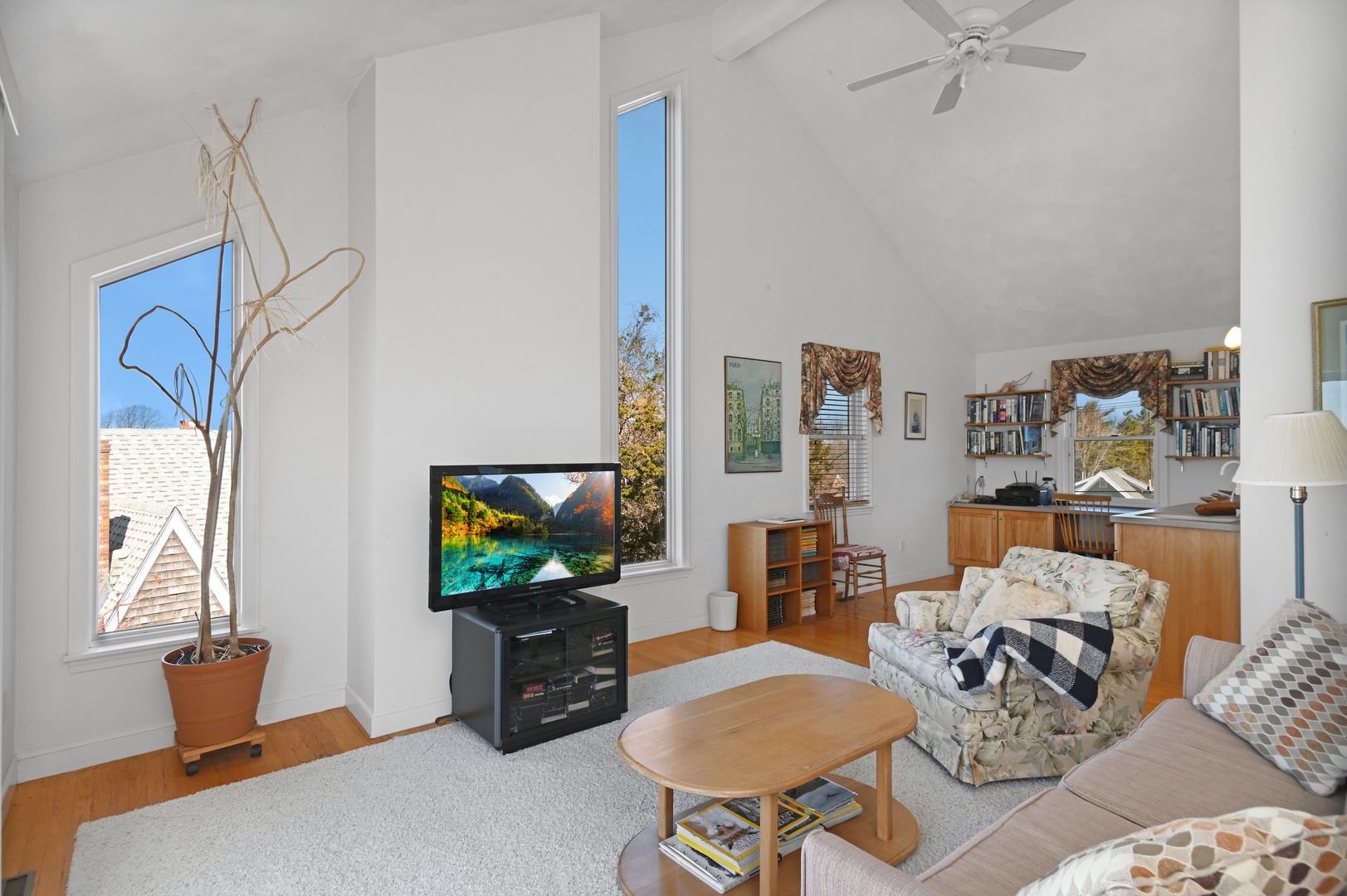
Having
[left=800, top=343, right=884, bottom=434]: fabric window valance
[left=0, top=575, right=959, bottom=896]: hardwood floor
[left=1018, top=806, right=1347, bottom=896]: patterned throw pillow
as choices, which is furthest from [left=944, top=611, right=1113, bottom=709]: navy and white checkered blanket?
[left=800, top=343, right=884, bottom=434]: fabric window valance

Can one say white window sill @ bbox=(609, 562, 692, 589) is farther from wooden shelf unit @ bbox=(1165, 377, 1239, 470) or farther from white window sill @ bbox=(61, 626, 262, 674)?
wooden shelf unit @ bbox=(1165, 377, 1239, 470)

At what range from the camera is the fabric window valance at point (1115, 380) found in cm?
610

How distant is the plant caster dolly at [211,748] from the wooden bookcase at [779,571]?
10.2 feet

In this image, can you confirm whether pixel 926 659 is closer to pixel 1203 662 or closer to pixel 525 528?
pixel 1203 662

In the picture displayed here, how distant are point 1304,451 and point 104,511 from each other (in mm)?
4675

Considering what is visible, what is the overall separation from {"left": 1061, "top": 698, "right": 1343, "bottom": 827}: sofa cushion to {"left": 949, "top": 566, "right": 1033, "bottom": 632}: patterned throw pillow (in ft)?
3.42

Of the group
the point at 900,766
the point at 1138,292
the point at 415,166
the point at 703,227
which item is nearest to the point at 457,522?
the point at 415,166

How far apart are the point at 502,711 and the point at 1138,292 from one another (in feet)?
19.4

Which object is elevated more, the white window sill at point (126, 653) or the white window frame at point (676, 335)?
the white window frame at point (676, 335)

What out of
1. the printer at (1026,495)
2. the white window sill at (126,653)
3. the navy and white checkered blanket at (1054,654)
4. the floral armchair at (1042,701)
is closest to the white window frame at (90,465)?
the white window sill at (126,653)

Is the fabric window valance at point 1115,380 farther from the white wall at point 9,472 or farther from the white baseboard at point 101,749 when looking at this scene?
the white wall at point 9,472

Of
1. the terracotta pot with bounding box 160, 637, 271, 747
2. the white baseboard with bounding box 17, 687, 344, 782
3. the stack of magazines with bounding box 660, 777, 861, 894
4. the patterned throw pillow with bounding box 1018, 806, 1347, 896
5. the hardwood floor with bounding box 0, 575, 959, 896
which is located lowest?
the hardwood floor with bounding box 0, 575, 959, 896

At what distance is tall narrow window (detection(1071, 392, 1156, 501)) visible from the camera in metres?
6.34

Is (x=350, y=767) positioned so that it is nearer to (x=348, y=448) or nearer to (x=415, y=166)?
(x=348, y=448)
